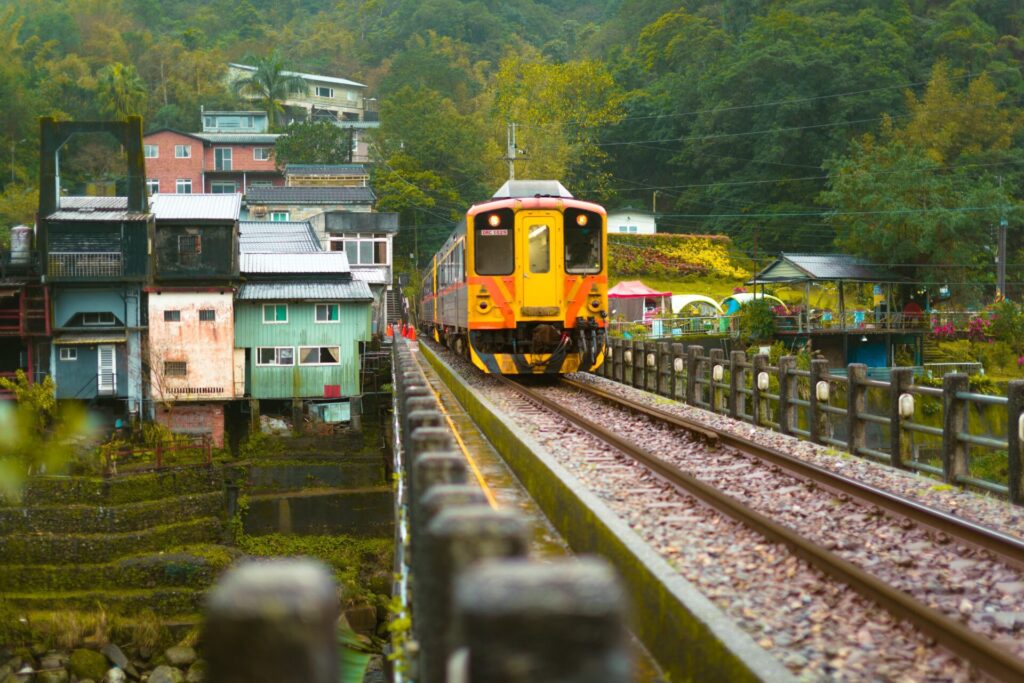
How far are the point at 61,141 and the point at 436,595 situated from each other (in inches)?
1230

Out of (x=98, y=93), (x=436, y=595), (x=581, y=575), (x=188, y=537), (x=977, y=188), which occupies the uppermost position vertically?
(x=98, y=93)

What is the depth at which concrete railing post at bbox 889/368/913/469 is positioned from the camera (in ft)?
32.1

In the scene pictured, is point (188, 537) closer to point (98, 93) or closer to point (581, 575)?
point (581, 575)

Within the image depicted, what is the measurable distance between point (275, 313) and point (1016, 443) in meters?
24.1

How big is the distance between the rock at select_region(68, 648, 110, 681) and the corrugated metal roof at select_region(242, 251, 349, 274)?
13.7 meters

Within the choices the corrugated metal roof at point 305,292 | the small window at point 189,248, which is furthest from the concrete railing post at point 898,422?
the small window at point 189,248

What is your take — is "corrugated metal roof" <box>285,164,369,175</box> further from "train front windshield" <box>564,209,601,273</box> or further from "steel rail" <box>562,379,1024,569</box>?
"steel rail" <box>562,379,1024,569</box>

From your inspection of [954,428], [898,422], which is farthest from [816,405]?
[954,428]

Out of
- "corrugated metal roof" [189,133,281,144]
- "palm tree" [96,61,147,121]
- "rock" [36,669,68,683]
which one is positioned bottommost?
"rock" [36,669,68,683]

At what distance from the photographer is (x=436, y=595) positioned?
2.44 meters

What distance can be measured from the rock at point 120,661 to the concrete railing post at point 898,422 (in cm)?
1480

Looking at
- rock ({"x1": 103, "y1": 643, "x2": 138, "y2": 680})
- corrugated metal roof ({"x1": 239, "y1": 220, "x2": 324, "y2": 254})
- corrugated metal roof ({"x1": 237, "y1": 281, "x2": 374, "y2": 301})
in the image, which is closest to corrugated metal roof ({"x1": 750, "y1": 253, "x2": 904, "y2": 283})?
corrugated metal roof ({"x1": 237, "y1": 281, "x2": 374, "y2": 301})

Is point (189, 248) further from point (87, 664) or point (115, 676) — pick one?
point (115, 676)

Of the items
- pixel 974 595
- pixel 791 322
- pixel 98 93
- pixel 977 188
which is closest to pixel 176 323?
pixel 791 322
